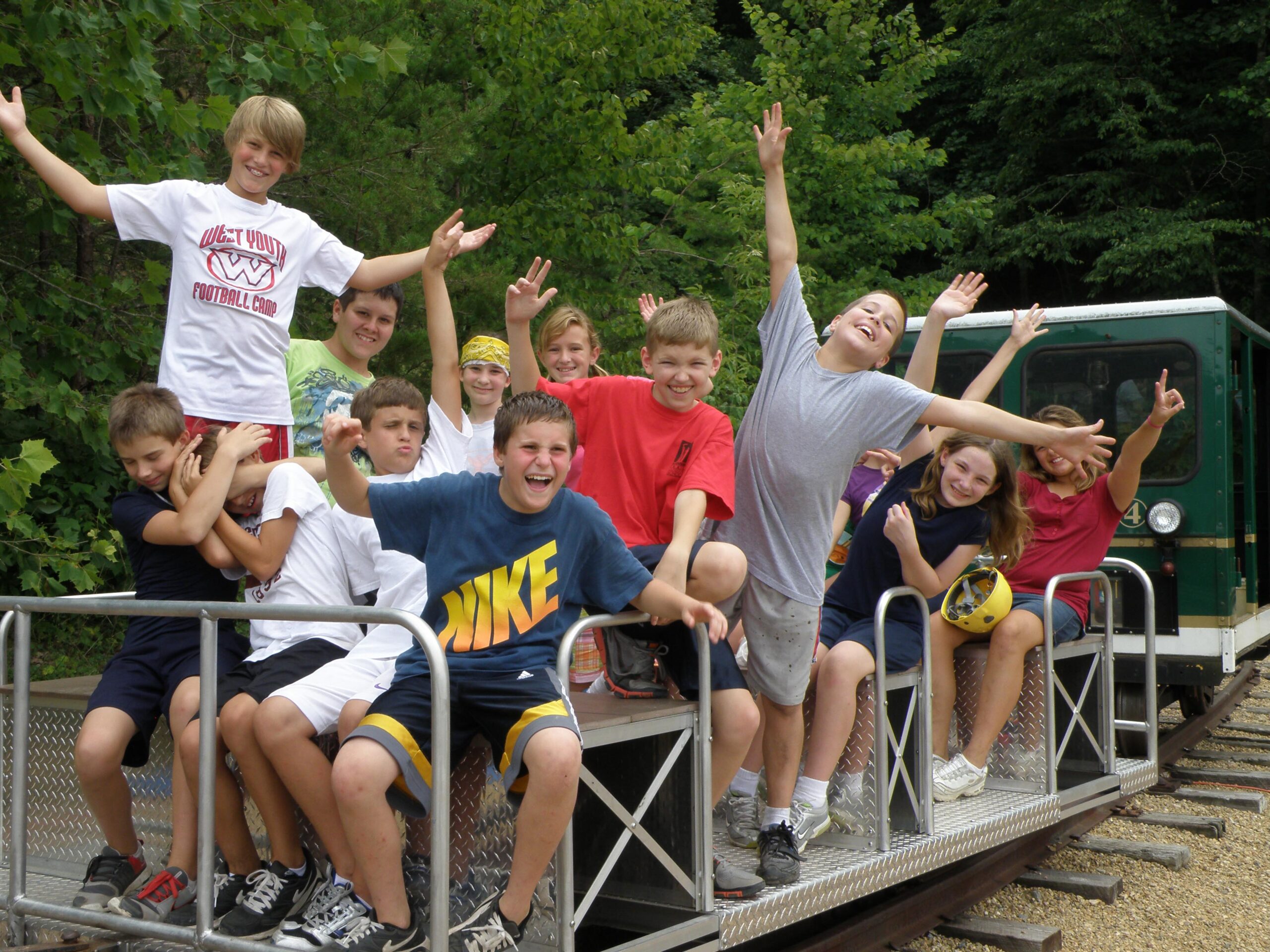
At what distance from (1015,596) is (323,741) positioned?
326cm

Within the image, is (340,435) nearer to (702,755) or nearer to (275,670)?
(275,670)

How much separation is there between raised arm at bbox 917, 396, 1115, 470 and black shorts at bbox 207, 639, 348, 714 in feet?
6.55

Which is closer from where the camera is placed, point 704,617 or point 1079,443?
point 704,617

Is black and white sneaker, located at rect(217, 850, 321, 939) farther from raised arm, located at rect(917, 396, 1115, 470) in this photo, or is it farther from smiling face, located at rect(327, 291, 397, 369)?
raised arm, located at rect(917, 396, 1115, 470)

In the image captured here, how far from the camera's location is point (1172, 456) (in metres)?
8.12

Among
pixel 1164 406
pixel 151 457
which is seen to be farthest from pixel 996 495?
pixel 151 457

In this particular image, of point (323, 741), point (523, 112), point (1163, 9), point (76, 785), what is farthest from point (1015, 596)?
point (1163, 9)

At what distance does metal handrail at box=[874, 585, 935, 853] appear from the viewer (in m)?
4.38

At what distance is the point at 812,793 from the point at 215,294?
264 cm

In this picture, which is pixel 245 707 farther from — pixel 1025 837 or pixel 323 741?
pixel 1025 837

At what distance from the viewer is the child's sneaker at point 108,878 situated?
11.8 feet

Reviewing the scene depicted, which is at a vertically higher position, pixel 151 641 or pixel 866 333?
pixel 866 333

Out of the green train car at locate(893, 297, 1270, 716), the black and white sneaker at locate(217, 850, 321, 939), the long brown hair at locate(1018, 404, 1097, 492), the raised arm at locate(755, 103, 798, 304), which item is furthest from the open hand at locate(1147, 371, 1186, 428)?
the black and white sneaker at locate(217, 850, 321, 939)

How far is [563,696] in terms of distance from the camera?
10.4 ft
